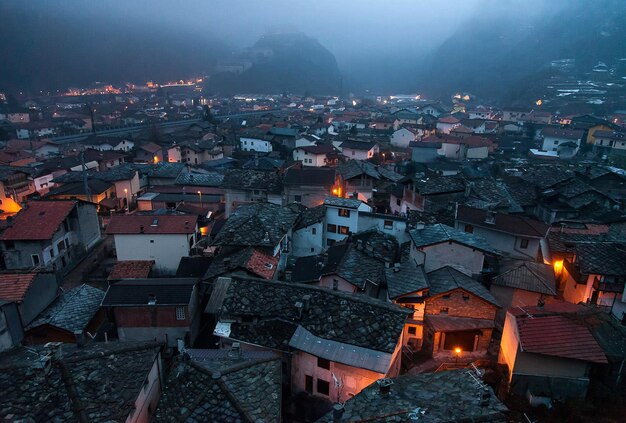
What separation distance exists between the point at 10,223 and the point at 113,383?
2102cm

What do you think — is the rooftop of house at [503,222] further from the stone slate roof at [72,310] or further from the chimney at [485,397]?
the stone slate roof at [72,310]

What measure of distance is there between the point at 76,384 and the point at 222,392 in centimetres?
438

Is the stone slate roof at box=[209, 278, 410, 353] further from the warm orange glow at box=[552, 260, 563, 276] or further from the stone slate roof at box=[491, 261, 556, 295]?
the warm orange glow at box=[552, 260, 563, 276]

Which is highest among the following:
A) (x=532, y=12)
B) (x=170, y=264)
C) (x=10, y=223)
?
(x=532, y=12)

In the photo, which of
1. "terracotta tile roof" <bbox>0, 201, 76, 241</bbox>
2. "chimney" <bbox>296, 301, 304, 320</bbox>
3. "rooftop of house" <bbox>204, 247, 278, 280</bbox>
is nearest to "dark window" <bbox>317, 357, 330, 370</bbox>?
"chimney" <bbox>296, 301, 304, 320</bbox>

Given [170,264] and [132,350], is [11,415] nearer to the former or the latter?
[132,350]

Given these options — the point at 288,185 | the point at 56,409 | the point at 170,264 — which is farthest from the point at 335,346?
the point at 288,185

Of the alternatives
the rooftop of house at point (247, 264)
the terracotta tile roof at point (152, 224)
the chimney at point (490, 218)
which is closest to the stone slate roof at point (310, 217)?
the rooftop of house at point (247, 264)

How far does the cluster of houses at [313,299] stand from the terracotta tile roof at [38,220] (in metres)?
0.13

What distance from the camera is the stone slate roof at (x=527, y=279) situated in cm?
1975

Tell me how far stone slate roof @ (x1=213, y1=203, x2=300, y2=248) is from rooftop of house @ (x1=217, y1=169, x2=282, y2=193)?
648 cm

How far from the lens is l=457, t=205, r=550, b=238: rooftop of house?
77.5 ft

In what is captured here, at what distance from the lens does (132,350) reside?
13.1 metres

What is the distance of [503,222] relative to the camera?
2456cm
